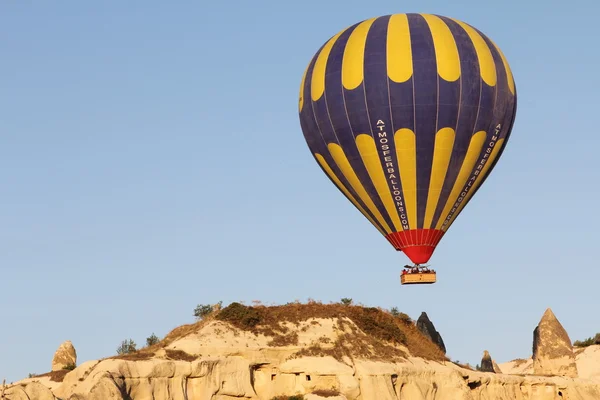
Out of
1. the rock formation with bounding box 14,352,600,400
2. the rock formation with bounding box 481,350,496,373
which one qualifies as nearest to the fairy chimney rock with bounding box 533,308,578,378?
the rock formation with bounding box 481,350,496,373

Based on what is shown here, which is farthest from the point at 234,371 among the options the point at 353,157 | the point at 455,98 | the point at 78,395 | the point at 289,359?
the point at 455,98

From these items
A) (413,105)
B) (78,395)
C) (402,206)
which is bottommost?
(78,395)

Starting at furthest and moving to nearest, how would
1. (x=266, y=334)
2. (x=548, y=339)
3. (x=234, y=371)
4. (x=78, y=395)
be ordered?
1. (x=548, y=339)
2. (x=266, y=334)
3. (x=234, y=371)
4. (x=78, y=395)

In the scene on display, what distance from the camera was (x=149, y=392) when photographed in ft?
198

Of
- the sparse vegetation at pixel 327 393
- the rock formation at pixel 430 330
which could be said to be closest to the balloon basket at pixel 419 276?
the sparse vegetation at pixel 327 393

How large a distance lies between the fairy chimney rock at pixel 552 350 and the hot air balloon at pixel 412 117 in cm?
2729

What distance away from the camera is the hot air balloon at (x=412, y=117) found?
69.1 metres

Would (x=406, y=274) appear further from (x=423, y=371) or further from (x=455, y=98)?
(x=455, y=98)

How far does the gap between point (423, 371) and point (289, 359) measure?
369 inches

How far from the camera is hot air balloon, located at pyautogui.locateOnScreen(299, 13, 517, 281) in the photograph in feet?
227

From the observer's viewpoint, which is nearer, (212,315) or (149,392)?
(149,392)

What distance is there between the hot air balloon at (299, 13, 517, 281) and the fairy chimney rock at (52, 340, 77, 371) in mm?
20655

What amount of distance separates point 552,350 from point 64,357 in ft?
139

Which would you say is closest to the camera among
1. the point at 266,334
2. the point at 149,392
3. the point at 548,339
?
the point at 149,392
